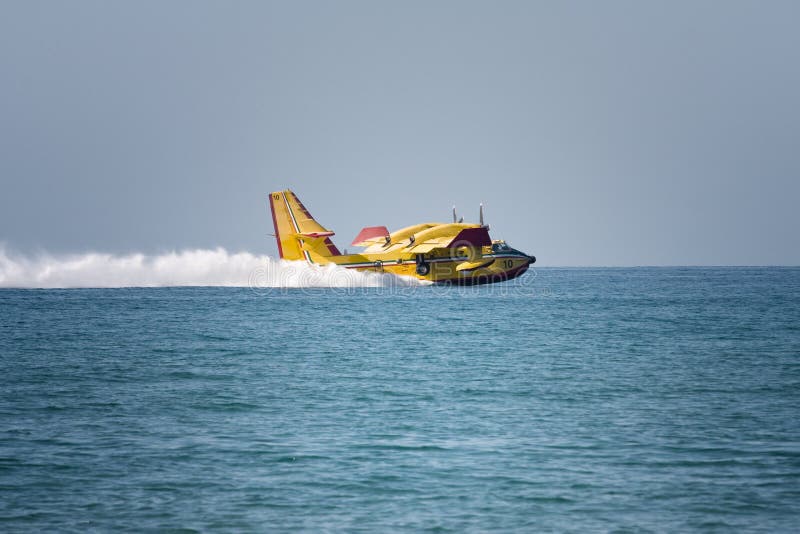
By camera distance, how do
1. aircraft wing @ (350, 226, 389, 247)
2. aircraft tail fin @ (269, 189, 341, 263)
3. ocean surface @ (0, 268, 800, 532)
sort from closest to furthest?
ocean surface @ (0, 268, 800, 532) < aircraft tail fin @ (269, 189, 341, 263) < aircraft wing @ (350, 226, 389, 247)

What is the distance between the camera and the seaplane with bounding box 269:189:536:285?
71125 mm

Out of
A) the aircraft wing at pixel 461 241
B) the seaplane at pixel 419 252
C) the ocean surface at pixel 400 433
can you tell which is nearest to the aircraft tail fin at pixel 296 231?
the seaplane at pixel 419 252

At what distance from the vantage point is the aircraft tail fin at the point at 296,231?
70.6 metres

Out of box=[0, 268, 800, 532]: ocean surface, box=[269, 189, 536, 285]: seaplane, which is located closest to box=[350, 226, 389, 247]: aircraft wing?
box=[269, 189, 536, 285]: seaplane

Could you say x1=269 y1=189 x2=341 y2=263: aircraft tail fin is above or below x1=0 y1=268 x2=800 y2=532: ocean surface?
above

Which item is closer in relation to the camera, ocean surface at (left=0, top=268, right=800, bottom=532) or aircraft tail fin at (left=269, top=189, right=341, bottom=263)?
ocean surface at (left=0, top=268, right=800, bottom=532)

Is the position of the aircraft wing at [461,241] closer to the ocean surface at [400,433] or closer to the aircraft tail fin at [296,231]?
the aircraft tail fin at [296,231]

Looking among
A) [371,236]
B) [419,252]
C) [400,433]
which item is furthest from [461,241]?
[400,433]

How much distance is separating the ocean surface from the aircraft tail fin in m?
30.4

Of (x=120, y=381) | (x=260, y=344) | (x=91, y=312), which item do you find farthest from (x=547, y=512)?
(x=91, y=312)

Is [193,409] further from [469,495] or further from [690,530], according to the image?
[690,530]

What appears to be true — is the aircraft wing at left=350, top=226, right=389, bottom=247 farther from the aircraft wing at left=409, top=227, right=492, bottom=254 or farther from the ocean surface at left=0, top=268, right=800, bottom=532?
the ocean surface at left=0, top=268, right=800, bottom=532

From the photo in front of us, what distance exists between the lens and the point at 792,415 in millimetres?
20250

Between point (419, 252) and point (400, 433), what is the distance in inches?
2094
